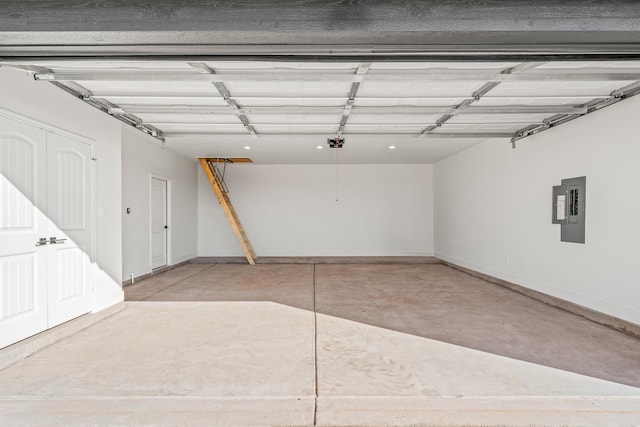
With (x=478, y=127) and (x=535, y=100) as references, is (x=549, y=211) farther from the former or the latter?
(x=535, y=100)

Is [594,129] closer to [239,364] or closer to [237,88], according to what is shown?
[237,88]

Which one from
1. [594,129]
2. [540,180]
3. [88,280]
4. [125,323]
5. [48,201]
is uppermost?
[594,129]

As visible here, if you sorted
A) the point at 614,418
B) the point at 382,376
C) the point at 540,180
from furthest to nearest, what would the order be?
the point at 540,180, the point at 382,376, the point at 614,418

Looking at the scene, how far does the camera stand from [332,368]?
2984 mm

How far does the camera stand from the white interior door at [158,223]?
25.6ft

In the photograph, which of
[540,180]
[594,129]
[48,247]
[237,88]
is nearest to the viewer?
[48,247]

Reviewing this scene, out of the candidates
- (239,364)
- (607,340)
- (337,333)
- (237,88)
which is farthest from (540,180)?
(239,364)

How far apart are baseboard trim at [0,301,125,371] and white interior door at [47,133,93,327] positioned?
10 cm

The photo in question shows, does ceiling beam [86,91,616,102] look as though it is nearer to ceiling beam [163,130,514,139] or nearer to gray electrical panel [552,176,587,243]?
gray electrical panel [552,176,587,243]

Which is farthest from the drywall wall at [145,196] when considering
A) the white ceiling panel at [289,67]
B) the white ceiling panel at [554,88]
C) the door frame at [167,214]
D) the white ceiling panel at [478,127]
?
the white ceiling panel at [554,88]

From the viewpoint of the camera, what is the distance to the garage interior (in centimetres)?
211

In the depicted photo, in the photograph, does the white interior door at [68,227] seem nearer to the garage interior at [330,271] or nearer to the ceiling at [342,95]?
the garage interior at [330,271]

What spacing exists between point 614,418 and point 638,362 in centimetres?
132

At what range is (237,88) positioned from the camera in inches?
161
